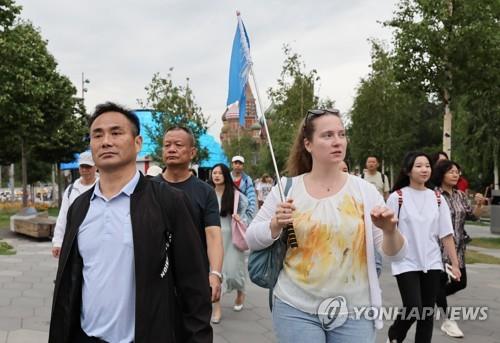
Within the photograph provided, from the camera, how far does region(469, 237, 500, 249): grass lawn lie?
43.5ft

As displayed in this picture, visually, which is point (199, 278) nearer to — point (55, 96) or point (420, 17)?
point (420, 17)

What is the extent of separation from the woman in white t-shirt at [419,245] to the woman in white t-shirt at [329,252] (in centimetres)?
178

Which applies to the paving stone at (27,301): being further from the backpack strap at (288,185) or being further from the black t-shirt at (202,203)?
the backpack strap at (288,185)

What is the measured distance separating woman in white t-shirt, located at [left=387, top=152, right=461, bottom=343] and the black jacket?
266cm

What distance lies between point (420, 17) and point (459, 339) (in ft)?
38.7

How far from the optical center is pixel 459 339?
5.43 metres

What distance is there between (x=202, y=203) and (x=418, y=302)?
189 cm

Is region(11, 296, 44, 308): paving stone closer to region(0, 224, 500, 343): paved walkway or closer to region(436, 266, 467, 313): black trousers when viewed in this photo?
region(0, 224, 500, 343): paved walkway

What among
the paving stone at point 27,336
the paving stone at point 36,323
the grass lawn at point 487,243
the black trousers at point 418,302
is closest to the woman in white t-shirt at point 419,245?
the black trousers at point 418,302

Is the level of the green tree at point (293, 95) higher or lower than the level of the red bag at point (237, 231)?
higher

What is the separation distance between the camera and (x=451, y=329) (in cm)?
557

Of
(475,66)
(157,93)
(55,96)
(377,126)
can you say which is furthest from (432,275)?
(377,126)

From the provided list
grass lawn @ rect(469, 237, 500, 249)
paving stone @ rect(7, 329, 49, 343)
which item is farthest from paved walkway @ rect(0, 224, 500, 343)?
grass lawn @ rect(469, 237, 500, 249)

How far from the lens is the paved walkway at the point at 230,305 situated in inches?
218
